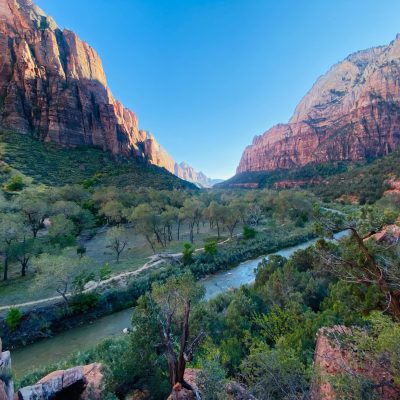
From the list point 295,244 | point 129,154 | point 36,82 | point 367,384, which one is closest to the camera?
point 367,384

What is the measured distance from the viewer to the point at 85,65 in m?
91.1

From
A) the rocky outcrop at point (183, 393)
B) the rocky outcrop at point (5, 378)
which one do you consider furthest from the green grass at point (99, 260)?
the rocky outcrop at point (183, 393)

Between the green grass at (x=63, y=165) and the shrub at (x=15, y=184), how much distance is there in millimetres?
2684

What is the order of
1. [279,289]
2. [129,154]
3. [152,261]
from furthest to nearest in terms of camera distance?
[129,154] < [152,261] < [279,289]

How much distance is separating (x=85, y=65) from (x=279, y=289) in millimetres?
107104

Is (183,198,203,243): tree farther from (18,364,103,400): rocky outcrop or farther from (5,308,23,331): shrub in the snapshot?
(18,364,103,400): rocky outcrop

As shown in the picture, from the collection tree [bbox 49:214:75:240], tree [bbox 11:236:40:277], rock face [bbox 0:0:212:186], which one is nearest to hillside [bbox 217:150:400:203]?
tree [bbox 49:214:75:240]

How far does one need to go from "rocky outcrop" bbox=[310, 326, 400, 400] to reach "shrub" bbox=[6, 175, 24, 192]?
51.3 m

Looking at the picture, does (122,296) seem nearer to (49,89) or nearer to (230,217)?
(230,217)

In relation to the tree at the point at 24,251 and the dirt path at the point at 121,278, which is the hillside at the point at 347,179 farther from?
the tree at the point at 24,251

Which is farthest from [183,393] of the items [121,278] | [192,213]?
[192,213]

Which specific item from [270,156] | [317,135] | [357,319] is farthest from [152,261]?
[270,156]

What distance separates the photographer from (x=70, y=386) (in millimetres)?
7805

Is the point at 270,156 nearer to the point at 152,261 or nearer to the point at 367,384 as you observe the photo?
the point at 152,261
